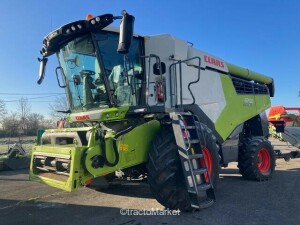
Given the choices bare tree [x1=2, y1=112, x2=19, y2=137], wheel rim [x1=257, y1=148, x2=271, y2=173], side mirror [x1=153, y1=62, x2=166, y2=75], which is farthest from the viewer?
bare tree [x1=2, y1=112, x2=19, y2=137]

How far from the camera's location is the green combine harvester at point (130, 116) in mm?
5105

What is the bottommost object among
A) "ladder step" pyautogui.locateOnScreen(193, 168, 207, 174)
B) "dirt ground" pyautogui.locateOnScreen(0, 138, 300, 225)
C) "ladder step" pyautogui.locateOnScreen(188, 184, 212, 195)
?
"dirt ground" pyautogui.locateOnScreen(0, 138, 300, 225)

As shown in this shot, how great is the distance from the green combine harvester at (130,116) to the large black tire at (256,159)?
1.00 m

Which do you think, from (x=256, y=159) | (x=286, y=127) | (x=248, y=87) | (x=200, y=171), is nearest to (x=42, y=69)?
(x=200, y=171)

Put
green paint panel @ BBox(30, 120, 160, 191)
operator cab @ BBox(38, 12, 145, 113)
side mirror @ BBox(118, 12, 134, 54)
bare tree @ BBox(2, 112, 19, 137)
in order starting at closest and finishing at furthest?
side mirror @ BBox(118, 12, 134, 54) < green paint panel @ BBox(30, 120, 160, 191) < operator cab @ BBox(38, 12, 145, 113) < bare tree @ BBox(2, 112, 19, 137)

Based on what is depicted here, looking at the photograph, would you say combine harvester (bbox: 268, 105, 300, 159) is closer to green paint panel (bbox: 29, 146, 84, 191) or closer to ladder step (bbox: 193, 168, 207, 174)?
ladder step (bbox: 193, 168, 207, 174)

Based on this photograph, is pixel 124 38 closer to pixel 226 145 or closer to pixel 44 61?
pixel 44 61

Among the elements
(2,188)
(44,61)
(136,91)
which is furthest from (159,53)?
(2,188)

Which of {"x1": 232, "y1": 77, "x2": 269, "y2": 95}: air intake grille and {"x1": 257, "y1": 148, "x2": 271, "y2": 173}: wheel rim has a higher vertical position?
{"x1": 232, "y1": 77, "x2": 269, "y2": 95}: air intake grille

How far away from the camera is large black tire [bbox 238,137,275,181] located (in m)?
8.02

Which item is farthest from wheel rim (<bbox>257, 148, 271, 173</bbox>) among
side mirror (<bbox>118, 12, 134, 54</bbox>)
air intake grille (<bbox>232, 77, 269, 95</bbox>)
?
side mirror (<bbox>118, 12, 134, 54</bbox>)

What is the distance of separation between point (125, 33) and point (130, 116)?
5.38ft

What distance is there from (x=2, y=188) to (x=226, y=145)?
5.54 meters

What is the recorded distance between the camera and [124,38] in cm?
471
